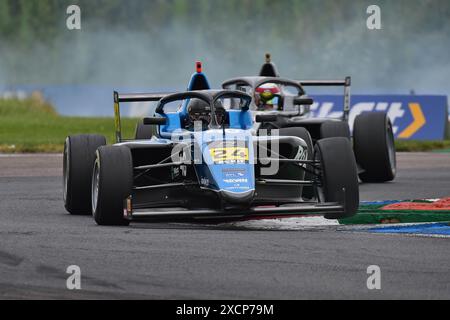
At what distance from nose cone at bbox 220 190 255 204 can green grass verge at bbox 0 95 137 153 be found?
13032 mm

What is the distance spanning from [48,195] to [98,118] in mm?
16752

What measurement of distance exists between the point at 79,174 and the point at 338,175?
2.87m

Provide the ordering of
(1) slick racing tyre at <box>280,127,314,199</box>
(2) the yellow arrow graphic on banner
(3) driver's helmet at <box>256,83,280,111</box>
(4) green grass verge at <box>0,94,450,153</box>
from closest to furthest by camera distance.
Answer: (1) slick racing tyre at <box>280,127,314,199</box>
(3) driver's helmet at <box>256,83,280,111</box>
(4) green grass verge at <box>0,94,450,153</box>
(2) the yellow arrow graphic on banner

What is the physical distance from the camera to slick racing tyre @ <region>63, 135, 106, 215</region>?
13.3 meters

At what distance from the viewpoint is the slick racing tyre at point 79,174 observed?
13258 mm

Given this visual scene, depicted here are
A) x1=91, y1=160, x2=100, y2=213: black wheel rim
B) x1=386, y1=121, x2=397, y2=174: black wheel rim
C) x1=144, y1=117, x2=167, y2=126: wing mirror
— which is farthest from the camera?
x1=386, y1=121, x2=397, y2=174: black wheel rim

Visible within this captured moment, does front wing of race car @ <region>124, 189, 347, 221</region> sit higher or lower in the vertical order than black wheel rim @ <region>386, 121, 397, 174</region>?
lower

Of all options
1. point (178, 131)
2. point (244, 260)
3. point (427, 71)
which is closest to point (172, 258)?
point (244, 260)

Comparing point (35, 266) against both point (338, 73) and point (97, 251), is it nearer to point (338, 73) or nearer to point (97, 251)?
point (97, 251)

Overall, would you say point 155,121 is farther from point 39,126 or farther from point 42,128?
point 39,126

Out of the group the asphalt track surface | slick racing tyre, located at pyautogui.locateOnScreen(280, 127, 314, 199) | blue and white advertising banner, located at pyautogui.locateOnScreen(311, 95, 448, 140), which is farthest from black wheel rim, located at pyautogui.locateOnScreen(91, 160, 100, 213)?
blue and white advertising banner, located at pyautogui.locateOnScreen(311, 95, 448, 140)

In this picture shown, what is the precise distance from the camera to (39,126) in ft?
99.9

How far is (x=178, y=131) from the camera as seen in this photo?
13078 mm

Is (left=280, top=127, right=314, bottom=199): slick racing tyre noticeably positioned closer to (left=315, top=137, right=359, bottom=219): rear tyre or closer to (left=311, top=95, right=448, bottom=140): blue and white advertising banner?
(left=315, top=137, right=359, bottom=219): rear tyre
